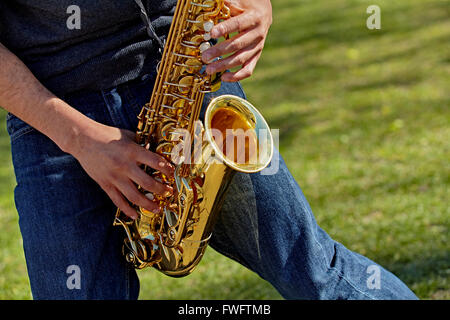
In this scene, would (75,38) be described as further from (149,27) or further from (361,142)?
(361,142)

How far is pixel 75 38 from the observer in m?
2.19

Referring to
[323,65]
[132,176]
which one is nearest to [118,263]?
[132,176]

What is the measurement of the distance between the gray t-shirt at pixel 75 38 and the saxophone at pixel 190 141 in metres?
0.15

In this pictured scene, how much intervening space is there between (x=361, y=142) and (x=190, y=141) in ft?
12.1

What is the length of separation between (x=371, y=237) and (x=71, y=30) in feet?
8.90

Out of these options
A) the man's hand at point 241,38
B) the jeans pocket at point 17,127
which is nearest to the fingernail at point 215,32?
the man's hand at point 241,38

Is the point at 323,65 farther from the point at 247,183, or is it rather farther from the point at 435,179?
the point at 247,183

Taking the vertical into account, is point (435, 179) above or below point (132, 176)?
below

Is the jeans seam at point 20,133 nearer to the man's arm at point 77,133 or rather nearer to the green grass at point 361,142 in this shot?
the man's arm at point 77,133

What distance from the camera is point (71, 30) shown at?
2.16 metres

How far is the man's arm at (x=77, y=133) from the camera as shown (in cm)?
206

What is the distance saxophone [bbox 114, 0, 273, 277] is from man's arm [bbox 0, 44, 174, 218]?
18cm

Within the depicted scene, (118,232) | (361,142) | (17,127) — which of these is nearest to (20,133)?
(17,127)

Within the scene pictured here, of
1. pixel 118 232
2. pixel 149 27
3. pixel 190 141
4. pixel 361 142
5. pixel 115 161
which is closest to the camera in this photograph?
pixel 115 161
